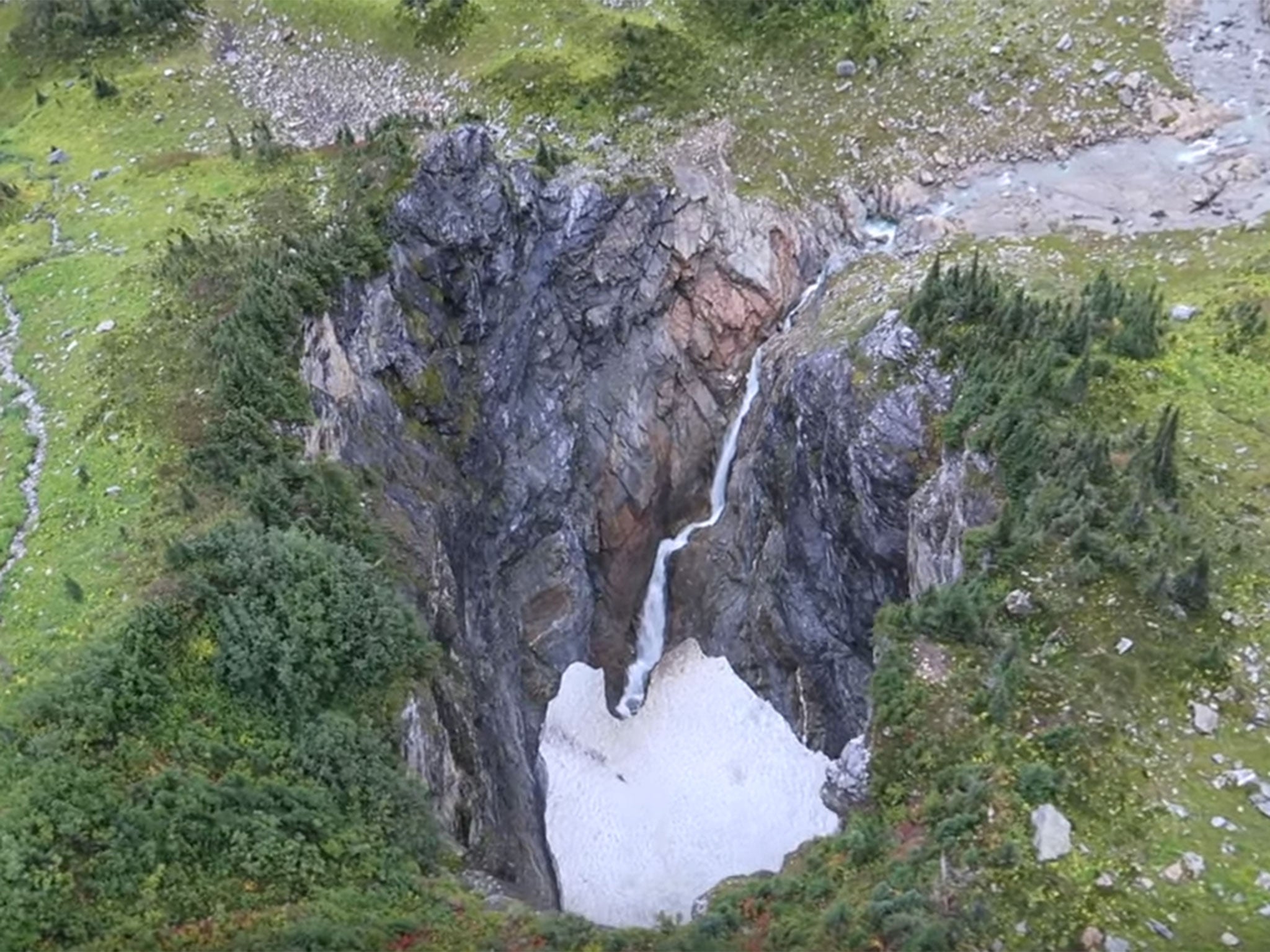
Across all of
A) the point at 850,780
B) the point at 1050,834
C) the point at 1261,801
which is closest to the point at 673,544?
the point at 850,780

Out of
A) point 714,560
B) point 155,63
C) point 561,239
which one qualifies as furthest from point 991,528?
point 155,63

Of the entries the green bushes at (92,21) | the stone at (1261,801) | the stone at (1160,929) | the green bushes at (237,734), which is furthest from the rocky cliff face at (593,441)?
the green bushes at (92,21)

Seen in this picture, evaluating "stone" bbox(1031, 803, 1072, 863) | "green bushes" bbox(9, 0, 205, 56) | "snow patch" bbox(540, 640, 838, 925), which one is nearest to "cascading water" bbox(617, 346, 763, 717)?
"snow patch" bbox(540, 640, 838, 925)

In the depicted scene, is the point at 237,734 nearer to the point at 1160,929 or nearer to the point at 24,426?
the point at 24,426

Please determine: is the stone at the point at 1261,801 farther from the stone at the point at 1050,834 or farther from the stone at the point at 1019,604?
the stone at the point at 1019,604

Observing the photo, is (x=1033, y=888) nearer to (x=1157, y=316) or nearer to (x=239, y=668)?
(x=239, y=668)

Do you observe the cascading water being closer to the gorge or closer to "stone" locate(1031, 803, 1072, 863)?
the gorge
